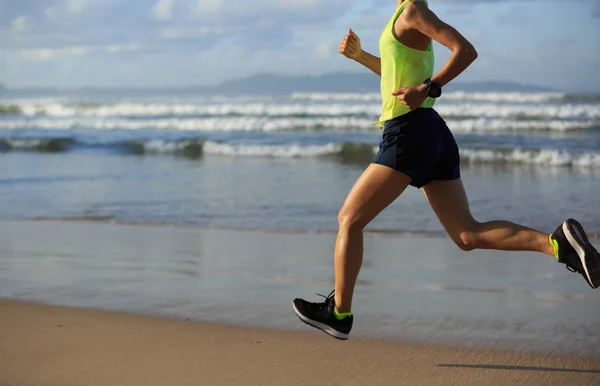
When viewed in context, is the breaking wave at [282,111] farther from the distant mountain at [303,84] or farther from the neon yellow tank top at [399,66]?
the neon yellow tank top at [399,66]

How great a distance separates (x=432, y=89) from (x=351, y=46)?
846mm

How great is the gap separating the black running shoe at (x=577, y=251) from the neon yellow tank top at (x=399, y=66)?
0.84 m

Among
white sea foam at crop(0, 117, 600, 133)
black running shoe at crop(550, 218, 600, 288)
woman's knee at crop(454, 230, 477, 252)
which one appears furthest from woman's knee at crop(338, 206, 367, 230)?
white sea foam at crop(0, 117, 600, 133)

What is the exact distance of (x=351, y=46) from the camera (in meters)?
4.62

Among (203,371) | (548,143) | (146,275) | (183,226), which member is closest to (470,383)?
(203,371)

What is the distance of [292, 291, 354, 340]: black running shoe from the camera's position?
4.33 metres

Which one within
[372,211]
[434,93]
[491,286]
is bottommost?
[491,286]

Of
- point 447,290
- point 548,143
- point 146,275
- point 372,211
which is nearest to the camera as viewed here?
point 372,211

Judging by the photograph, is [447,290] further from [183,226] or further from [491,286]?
[183,226]

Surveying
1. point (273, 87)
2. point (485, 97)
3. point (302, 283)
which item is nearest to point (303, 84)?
point (273, 87)

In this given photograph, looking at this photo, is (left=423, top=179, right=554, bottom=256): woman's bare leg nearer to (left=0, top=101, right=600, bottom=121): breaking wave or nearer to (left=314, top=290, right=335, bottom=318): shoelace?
(left=314, top=290, right=335, bottom=318): shoelace

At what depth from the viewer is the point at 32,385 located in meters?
3.99

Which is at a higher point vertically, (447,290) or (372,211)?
(372,211)

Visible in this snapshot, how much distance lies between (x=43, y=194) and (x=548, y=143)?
11.0m
